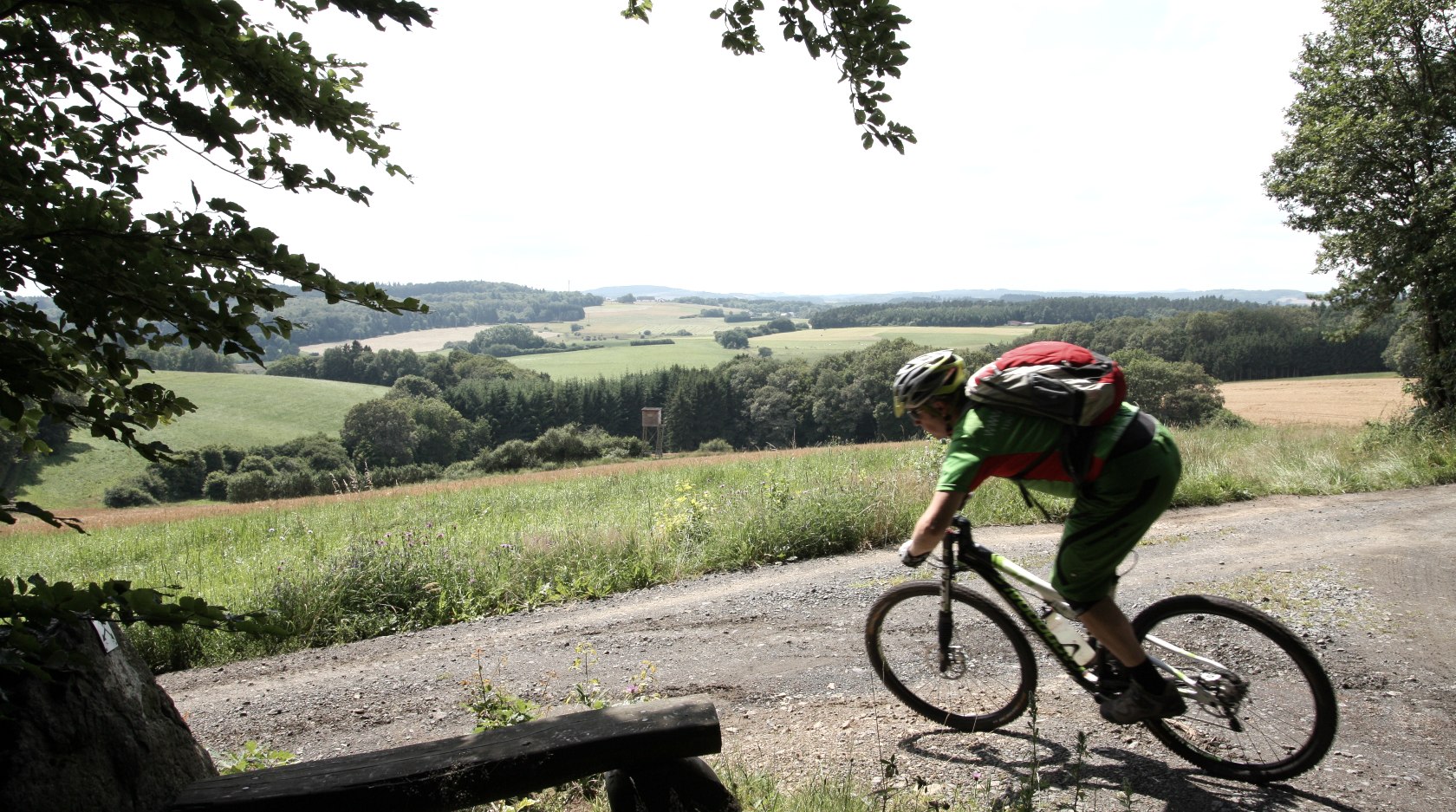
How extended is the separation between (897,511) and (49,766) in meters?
7.82

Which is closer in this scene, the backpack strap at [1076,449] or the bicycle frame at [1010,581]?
the backpack strap at [1076,449]

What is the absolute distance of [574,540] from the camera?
827 centimetres

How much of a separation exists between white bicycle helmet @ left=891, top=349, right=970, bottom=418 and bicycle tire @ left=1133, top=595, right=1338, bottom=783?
144cm

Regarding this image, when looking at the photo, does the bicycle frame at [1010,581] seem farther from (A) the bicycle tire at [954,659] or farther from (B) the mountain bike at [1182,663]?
(A) the bicycle tire at [954,659]

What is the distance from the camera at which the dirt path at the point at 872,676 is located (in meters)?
3.66

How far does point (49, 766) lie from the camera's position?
6.48ft

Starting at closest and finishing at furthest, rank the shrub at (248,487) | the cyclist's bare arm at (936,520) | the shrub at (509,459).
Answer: the cyclist's bare arm at (936,520) < the shrub at (248,487) < the shrub at (509,459)

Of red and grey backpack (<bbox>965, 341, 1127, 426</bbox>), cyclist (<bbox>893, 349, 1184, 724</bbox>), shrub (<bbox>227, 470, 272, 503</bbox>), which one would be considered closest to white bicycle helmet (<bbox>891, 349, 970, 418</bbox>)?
cyclist (<bbox>893, 349, 1184, 724</bbox>)

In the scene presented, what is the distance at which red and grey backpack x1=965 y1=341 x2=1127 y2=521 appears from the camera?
3.11 meters

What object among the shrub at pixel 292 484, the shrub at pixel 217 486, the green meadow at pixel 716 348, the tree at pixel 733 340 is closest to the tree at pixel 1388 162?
the shrub at pixel 292 484

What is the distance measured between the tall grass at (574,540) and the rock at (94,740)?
2.85m

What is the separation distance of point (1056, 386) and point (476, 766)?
2.56 metres

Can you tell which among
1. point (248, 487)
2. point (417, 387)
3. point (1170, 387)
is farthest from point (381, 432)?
point (1170, 387)

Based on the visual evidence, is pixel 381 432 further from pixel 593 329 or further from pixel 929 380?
pixel 593 329
